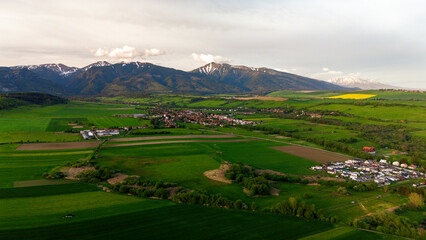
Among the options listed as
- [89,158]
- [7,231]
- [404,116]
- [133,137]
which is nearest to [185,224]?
[7,231]

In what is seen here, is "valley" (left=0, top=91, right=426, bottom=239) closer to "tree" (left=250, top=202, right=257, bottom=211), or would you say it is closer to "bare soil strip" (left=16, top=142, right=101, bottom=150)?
"tree" (left=250, top=202, right=257, bottom=211)

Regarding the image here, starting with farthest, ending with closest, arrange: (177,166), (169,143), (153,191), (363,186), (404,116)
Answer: (404,116) < (169,143) < (177,166) < (363,186) < (153,191)

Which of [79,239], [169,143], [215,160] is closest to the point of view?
[79,239]

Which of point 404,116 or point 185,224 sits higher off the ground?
point 404,116

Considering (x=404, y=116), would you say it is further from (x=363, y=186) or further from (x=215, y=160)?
(x=215, y=160)

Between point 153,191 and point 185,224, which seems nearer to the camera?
point 185,224

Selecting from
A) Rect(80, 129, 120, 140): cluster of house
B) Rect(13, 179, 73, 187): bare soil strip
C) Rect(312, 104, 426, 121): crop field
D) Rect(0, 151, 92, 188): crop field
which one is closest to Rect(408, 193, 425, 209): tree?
Rect(13, 179, 73, 187): bare soil strip

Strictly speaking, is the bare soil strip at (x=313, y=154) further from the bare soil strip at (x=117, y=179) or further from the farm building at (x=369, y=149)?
the bare soil strip at (x=117, y=179)

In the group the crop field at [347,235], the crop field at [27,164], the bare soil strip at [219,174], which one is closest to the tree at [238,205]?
the crop field at [347,235]
